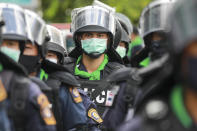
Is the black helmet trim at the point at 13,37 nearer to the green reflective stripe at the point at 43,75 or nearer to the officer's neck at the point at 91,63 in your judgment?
the green reflective stripe at the point at 43,75

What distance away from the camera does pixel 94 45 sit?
304 inches

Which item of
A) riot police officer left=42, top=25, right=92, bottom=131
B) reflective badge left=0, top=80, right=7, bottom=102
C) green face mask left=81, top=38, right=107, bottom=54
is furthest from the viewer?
green face mask left=81, top=38, right=107, bottom=54

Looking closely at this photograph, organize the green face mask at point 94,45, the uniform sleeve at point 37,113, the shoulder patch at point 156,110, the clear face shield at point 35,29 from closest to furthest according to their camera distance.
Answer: the shoulder patch at point 156,110 → the uniform sleeve at point 37,113 → the clear face shield at point 35,29 → the green face mask at point 94,45

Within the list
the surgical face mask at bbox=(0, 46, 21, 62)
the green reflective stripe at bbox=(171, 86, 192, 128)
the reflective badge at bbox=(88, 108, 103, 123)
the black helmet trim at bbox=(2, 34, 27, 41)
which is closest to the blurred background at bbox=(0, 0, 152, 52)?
the reflective badge at bbox=(88, 108, 103, 123)

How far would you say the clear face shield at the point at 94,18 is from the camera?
314 inches

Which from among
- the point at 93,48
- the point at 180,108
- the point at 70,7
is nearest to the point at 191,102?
the point at 180,108

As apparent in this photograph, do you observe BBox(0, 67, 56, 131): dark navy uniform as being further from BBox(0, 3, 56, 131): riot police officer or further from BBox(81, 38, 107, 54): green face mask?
BBox(81, 38, 107, 54): green face mask

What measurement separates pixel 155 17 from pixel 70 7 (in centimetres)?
1751

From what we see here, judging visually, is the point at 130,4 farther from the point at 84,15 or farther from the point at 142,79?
the point at 142,79

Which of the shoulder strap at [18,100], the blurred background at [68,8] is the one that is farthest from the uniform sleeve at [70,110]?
the blurred background at [68,8]

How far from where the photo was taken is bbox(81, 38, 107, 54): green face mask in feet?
25.3

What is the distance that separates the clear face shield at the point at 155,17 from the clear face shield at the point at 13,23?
1.20 metres

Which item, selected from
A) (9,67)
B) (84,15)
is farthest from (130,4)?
(9,67)

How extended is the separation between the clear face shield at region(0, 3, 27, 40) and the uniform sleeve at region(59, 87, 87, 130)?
877 mm
